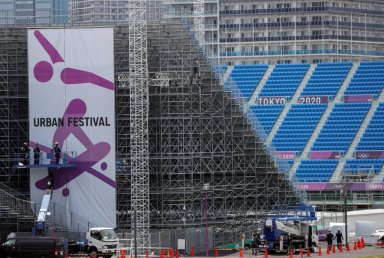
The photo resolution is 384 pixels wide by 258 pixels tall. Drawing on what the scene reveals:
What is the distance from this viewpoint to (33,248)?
58.3 meters

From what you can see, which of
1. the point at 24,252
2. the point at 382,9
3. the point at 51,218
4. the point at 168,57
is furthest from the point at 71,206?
the point at 382,9

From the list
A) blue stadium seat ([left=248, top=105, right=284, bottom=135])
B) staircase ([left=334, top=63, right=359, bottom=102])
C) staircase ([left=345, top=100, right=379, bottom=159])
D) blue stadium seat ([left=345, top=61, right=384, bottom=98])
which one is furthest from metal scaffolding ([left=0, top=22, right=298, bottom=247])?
blue stadium seat ([left=345, top=61, right=384, bottom=98])

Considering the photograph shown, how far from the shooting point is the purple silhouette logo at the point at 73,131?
74.1 meters

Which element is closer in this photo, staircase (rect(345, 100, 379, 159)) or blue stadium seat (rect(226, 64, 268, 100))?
staircase (rect(345, 100, 379, 159))

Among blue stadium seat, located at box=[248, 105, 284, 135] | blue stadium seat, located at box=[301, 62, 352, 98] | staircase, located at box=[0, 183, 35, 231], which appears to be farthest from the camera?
blue stadium seat, located at box=[301, 62, 352, 98]

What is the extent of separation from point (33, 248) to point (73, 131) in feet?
55.5

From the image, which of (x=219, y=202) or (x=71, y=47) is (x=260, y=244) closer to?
(x=219, y=202)

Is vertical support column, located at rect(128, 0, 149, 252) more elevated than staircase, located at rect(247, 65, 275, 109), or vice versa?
staircase, located at rect(247, 65, 275, 109)

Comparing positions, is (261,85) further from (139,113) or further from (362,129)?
(139,113)

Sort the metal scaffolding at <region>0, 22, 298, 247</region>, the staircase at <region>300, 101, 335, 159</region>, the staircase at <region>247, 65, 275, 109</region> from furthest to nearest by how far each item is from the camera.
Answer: the staircase at <region>247, 65, 275, 109</region>
the staircase at <region>300, 101, 335, 159</region>
the metal scaffolding at <region>0, 22, 298, 247</region>

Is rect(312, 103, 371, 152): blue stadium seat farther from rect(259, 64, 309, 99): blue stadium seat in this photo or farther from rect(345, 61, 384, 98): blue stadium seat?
rect(259, 64, 309, 99): blue stadium seat

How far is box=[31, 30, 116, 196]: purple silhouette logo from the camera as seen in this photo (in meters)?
74.1

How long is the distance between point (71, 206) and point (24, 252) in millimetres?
15897

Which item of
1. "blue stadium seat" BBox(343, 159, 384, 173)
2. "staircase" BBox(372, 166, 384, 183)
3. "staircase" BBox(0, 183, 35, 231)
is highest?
"blue stadium seat" BBox(343, 159, 384, 173)
